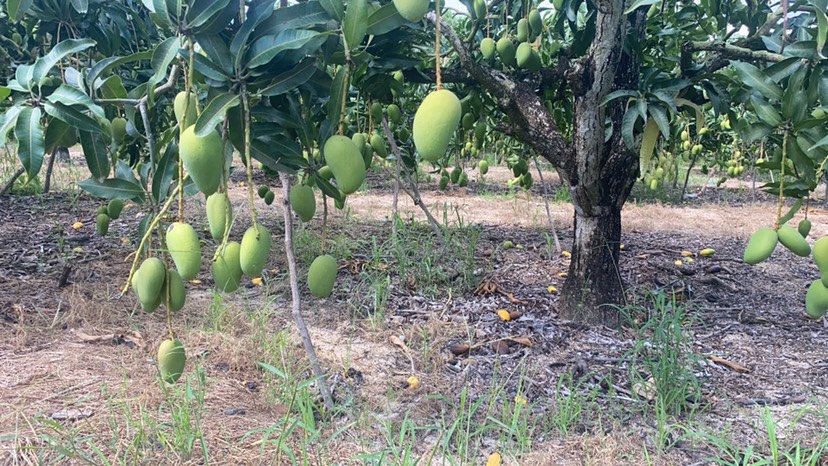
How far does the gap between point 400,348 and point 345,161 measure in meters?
1.58

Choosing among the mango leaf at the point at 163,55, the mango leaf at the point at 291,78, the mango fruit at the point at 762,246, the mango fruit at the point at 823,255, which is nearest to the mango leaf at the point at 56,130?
the mango leaf at the point at 163,55

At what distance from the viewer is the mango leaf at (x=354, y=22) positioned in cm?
80

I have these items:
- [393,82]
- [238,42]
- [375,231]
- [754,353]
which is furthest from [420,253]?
[238,42]

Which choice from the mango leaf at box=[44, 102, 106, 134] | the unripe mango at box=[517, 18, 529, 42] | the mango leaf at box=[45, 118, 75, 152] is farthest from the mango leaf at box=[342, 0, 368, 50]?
the unripe mango at box=[517, 18, 529, 42]

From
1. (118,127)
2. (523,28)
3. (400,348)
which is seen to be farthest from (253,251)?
(400,348)

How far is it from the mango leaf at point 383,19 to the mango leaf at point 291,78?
11 centimetres

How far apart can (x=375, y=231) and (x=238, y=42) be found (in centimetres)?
339

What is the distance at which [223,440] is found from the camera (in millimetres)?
1627

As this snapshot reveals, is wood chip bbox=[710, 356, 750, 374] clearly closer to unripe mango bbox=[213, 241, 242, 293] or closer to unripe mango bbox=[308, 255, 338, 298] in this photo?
unripe mango bbox=[308, 255, 338, 298]

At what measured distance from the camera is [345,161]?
82 centimetres

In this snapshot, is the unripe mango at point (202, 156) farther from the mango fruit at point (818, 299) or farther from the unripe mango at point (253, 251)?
the mango fruit at point (818, 299)

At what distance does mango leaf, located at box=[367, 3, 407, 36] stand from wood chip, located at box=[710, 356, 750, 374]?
1814 mm

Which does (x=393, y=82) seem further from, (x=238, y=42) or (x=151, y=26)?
(x=151, y=26)

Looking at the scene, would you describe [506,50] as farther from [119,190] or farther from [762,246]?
[119,190]
